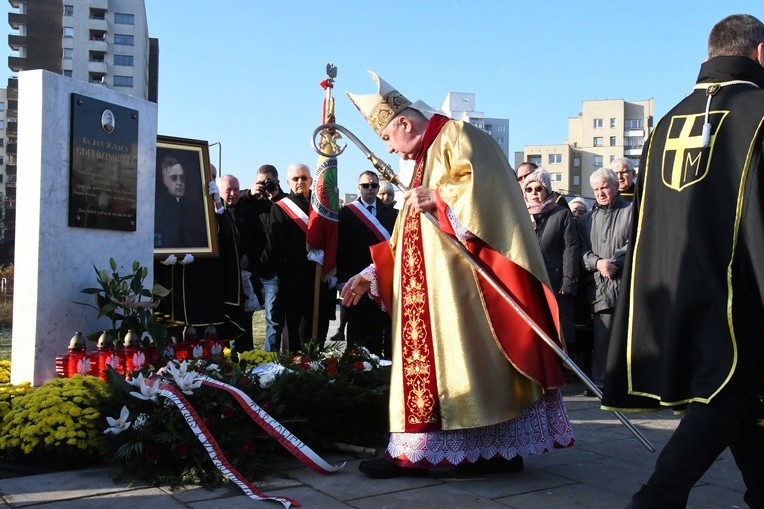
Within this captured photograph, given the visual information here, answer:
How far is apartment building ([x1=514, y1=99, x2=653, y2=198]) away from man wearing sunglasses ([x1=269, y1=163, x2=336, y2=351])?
98.0 metres

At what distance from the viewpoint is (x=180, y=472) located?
14.1ft

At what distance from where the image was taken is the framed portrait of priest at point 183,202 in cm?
740

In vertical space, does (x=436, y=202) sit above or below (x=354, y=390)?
above

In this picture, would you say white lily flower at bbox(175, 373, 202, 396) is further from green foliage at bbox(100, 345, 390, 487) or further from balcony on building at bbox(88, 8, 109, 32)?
balcony on building at bbox(88, 8, 109, 32)

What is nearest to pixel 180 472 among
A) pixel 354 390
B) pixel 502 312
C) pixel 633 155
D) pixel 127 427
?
pixel 127 427

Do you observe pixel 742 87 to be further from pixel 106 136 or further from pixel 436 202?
pixel 106 136

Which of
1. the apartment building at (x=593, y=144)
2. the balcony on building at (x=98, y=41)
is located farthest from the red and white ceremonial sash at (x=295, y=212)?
the apartment building at (x=593, y=144)

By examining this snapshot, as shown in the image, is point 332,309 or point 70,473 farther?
point 332,309

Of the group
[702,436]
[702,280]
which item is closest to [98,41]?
[702,280]

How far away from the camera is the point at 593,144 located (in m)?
108

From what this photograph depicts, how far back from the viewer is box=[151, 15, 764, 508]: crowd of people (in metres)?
3.22

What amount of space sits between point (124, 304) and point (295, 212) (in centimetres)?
304

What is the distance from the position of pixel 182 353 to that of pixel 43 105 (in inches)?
76.1

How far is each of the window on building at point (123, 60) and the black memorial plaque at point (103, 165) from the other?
9490cm
